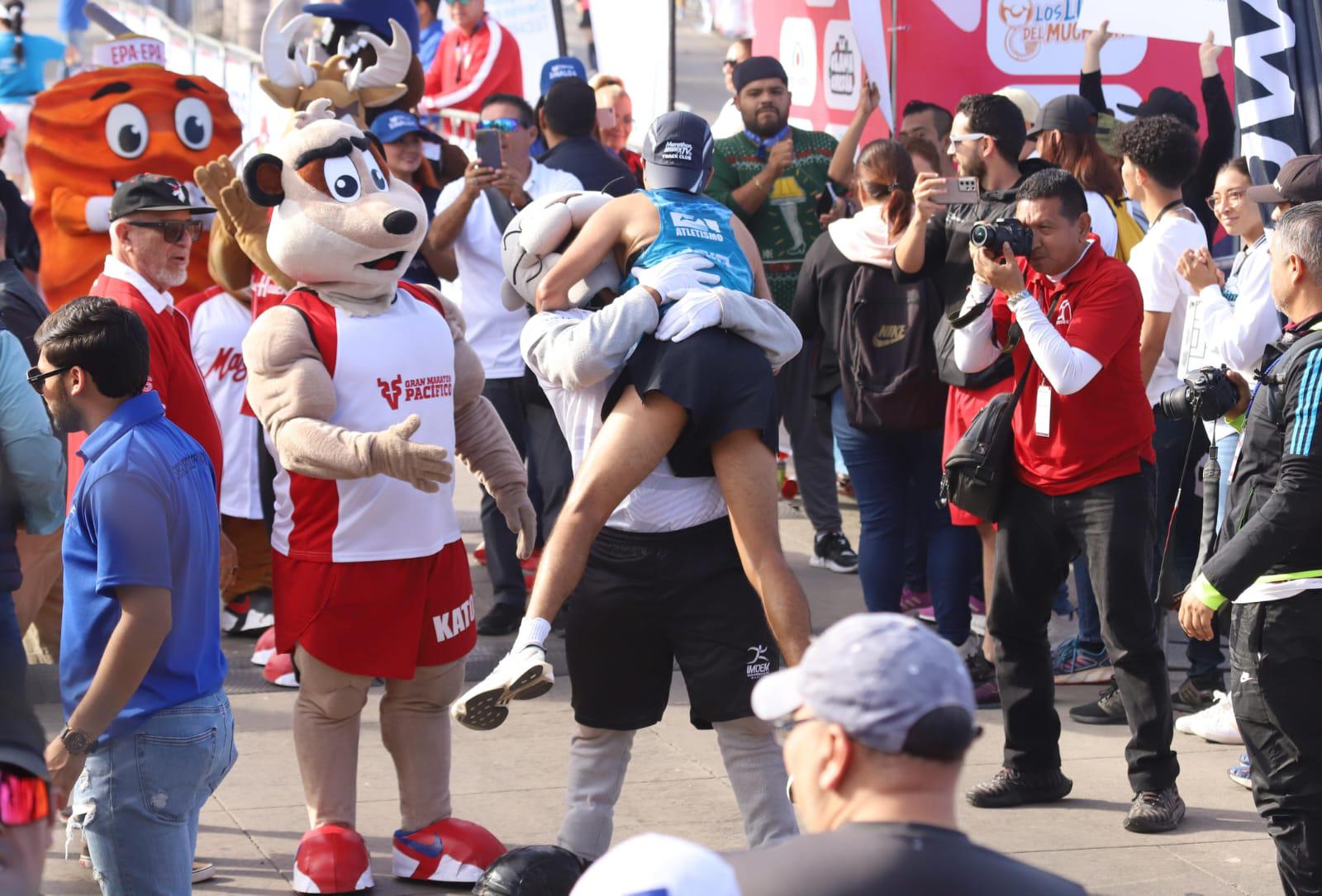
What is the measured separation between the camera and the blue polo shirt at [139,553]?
356 centimetres

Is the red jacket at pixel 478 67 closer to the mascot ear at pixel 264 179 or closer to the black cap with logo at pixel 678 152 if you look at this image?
the mascot ear at pixel 264 179

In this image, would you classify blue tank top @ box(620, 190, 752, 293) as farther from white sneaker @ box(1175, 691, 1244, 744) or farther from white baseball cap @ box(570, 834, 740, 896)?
white baseball cap @ box(570, 834, 740, 896)

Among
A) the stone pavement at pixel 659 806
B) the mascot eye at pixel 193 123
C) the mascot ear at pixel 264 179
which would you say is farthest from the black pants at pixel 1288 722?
the mascot eye at pixel 193 123

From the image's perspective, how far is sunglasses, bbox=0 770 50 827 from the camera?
7.26 feet

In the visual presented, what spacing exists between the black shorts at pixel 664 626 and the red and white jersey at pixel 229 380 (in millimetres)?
3067

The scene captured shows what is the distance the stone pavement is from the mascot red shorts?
0.66 metres

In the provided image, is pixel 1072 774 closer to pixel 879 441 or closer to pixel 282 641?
pixel 879 441

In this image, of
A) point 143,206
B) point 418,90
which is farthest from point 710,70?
point 143,206

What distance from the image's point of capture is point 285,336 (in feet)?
15.5

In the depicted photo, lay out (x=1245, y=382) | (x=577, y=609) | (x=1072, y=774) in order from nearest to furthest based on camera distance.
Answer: (x=577, y=609) < (x=1245, y=382) < (x=1072, y=774)

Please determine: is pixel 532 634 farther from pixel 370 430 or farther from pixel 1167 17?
pixel 1167 17

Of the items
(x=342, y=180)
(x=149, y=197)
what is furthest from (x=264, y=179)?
(x=149, y=197)

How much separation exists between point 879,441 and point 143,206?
3.02 meters

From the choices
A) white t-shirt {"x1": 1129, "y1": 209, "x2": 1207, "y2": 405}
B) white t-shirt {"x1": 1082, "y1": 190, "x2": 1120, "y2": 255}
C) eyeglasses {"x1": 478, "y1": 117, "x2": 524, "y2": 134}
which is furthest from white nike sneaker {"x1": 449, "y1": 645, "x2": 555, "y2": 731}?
eyeglasses {"x1": 478, "y1": 117, "x2": 524, "y2": 134}
